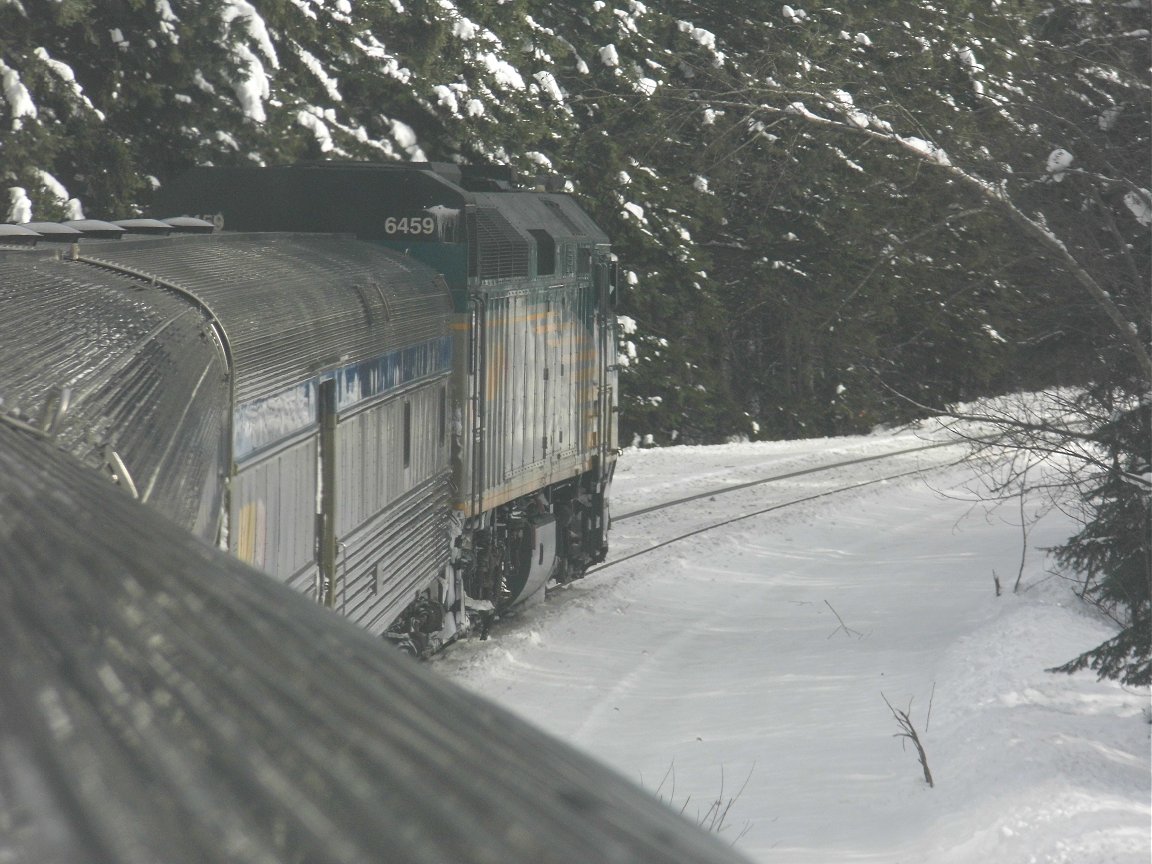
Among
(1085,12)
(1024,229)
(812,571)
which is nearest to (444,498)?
(1024,229)

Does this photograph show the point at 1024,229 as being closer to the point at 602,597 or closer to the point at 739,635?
the point at 739,635

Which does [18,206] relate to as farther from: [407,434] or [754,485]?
[754,485]

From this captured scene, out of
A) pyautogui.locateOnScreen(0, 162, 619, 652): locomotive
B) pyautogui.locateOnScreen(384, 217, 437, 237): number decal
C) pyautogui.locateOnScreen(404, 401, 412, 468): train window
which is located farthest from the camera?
pyautogui.locateOnScreen(384, 217, 437, 237): number decal

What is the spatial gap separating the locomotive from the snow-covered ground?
3.25ft

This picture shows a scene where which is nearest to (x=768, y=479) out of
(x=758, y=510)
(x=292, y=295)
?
(x=758, y=510)

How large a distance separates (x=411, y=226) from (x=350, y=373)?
321cm

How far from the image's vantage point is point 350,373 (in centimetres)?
728

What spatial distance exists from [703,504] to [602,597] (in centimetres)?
593

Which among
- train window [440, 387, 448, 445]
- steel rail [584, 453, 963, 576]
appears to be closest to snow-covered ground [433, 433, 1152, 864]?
steel rail [584, 453, 963, 576]

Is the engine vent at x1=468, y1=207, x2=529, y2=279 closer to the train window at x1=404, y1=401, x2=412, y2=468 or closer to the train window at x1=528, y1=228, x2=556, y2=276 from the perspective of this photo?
the train window at x1=528, y1=228, x2=556, y2=276

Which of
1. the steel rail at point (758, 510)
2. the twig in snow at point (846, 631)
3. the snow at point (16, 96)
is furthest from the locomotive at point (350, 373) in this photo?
the snow at point (16, 96)

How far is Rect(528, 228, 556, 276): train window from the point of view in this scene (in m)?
11.8

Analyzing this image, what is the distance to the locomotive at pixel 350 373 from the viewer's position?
3.81 metres

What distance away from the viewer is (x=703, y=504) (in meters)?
19.4
